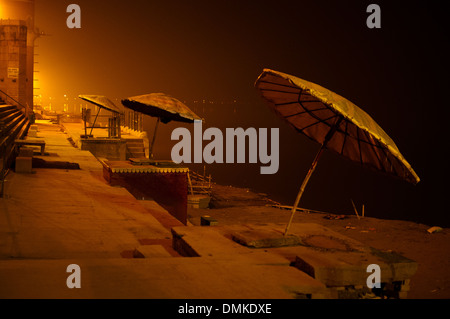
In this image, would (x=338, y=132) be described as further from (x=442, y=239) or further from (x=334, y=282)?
(x=442, y=239)

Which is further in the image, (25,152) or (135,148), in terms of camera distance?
(135,148)

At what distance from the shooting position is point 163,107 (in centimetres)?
1184

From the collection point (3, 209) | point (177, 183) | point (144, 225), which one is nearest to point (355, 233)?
point (177, 183)

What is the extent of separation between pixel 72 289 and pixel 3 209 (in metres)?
4.78

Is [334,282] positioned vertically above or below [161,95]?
below

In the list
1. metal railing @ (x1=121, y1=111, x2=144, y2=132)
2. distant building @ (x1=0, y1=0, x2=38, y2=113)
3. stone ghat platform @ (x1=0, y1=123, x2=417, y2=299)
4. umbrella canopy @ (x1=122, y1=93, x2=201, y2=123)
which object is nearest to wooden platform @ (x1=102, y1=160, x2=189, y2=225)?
umbrella canopy @ (x1=122, y1=93, x2=201, y2=123)

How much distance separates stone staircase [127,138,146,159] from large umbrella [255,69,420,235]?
15478 millimetres

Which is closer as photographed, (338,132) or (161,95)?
(338,132)

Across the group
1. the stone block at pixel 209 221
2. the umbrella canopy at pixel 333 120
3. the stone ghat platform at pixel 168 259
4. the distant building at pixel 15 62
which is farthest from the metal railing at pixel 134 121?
the umbrella canopy at pixel 333 120

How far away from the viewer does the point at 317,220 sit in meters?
21.3

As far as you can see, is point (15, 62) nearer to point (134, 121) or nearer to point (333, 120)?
point (134, 121)

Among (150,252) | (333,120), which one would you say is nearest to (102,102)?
(333,120)

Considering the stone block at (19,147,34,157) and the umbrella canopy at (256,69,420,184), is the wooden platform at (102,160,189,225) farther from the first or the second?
the umbrella canopy at (256,69,420,184)

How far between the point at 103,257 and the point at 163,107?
637cm
